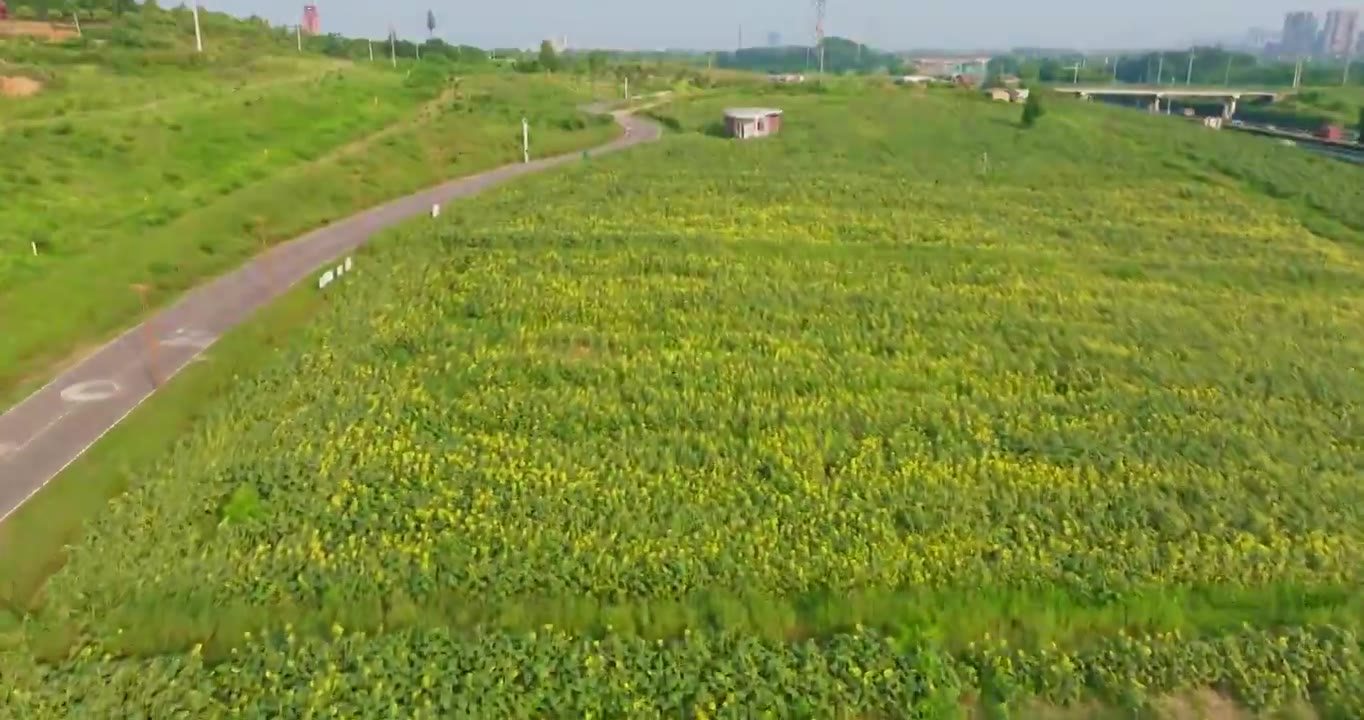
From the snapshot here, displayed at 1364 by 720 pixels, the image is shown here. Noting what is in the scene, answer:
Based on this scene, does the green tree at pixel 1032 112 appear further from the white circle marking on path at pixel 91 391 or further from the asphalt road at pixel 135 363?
the white circle marking on path at pixel 91 391

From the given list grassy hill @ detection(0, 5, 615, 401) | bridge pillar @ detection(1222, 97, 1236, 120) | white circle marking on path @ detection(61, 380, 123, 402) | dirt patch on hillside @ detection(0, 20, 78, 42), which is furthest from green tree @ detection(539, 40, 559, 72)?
white circle marking on path @ detection(61, 380, 123, 402)

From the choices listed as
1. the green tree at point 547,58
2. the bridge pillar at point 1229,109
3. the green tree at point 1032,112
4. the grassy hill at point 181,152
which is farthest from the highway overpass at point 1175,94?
the grassy hill at point 181,152

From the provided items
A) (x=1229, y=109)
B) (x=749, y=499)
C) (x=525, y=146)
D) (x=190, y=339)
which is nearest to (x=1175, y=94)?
(x=1229, y=109)

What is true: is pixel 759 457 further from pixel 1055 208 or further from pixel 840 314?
pixel 1055 208

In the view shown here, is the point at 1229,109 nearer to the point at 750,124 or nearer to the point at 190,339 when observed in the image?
the point at 750,124

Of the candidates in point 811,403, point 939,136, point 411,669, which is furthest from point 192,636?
point 939,136

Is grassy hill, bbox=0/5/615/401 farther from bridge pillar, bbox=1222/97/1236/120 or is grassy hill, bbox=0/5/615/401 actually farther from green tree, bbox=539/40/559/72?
bridge pillar, bbox=1222/97/1236/120
